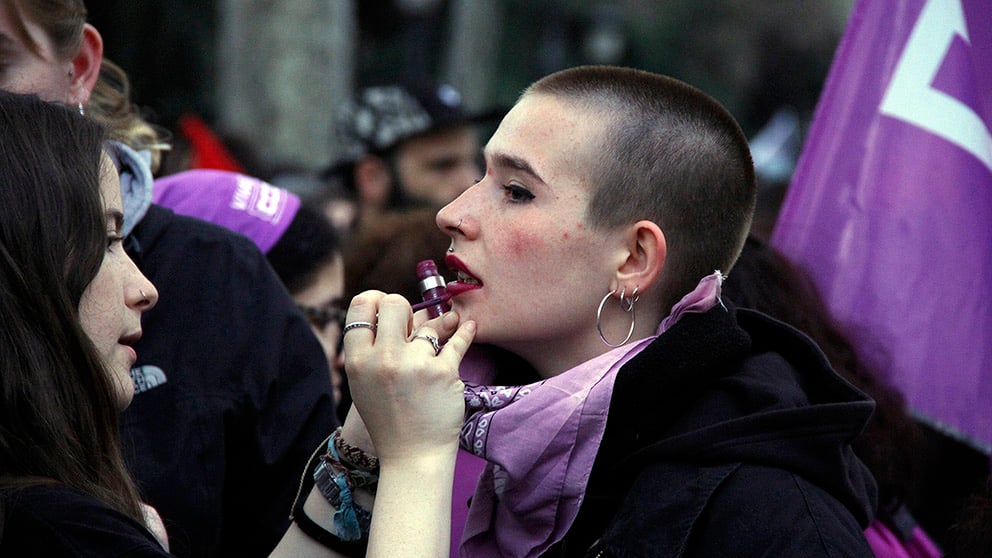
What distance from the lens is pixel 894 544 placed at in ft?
9.58

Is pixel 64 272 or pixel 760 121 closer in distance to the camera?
pixel 64 272

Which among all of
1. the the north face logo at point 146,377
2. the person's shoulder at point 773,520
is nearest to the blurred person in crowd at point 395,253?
the the north face logo at point 146,377

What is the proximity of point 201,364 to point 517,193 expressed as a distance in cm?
87

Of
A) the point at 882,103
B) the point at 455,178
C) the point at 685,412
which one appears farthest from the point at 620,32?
the point at 685,412

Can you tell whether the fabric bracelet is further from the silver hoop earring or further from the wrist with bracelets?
the silver hoop earring

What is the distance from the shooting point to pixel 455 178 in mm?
6680

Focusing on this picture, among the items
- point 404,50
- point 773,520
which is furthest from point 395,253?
point 404,50

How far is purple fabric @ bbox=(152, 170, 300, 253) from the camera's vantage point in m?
3.30

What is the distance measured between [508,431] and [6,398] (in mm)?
783

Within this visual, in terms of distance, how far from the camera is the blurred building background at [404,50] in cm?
978

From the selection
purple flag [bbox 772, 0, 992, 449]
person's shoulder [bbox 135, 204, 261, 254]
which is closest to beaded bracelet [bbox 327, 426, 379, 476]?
person's shoulder [bbox 135, 204, 261, 254]

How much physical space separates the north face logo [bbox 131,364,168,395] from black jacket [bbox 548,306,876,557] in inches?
38.6

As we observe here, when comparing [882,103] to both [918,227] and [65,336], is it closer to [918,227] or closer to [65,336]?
[918,227]

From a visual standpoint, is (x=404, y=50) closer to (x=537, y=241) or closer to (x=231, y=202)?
(x=231, y=202)
